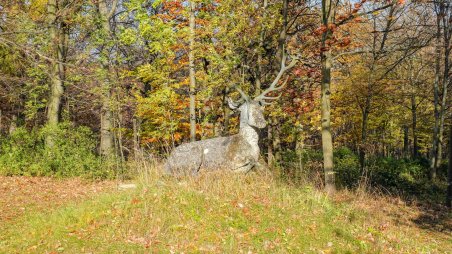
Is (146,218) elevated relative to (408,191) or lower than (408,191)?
elevated

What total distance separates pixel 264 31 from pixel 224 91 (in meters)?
3.28

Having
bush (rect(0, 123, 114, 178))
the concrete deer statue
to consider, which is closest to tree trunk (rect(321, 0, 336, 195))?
the concrete deer statue

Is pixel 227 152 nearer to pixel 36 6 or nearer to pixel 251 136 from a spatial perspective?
pixel 251 136

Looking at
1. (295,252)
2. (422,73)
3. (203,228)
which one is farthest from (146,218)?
(422,73)

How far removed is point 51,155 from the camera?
11727 mm

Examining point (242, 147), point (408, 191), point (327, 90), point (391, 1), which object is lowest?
point (408, 191)

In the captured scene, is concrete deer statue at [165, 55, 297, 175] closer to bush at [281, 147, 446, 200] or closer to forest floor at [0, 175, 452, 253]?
forest floor at [0, 175, 452, 253]

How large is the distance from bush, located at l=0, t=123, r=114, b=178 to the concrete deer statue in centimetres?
395

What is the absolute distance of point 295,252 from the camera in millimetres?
5535

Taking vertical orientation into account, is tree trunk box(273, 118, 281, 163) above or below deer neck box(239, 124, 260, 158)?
below

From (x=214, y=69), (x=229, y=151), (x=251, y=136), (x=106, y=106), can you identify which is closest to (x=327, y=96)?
(x=251, y=136)

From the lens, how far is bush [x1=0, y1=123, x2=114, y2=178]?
11.2 meters

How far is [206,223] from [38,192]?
536 cm

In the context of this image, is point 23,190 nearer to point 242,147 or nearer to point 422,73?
point 242,147
